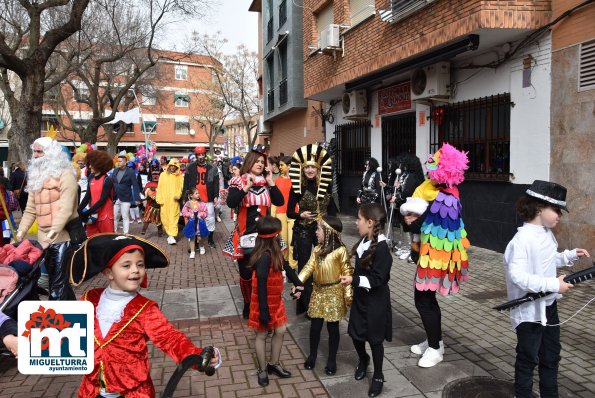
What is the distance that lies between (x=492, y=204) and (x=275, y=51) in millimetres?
15272

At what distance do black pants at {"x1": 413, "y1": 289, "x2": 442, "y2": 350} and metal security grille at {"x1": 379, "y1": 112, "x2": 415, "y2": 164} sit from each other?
8.01 meters

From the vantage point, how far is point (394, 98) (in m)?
12.2

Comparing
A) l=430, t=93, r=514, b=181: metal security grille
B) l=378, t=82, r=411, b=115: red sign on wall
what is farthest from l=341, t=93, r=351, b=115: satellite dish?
l=430, t=93, r=514, b=181: metal security grille

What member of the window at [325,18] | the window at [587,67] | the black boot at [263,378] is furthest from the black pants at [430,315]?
the window at [325,18]

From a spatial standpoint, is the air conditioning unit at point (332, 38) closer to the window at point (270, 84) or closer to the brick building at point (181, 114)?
the window at point (270, 84)

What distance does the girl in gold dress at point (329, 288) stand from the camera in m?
3.91

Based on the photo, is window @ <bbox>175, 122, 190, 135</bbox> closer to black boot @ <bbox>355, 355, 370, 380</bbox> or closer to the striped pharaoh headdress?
the striped pharaoh headdress

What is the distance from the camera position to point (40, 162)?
15.8 ft

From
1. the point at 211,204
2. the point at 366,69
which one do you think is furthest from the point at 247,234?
the point at 366,69

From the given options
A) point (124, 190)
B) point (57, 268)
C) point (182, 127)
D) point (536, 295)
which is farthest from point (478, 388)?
point (182, 127)

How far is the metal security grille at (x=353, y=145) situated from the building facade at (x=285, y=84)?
5.58 feet

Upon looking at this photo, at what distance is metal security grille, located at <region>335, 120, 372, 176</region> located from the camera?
14270 millimetres

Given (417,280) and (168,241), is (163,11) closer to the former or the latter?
(168,241)

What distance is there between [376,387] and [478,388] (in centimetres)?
85
